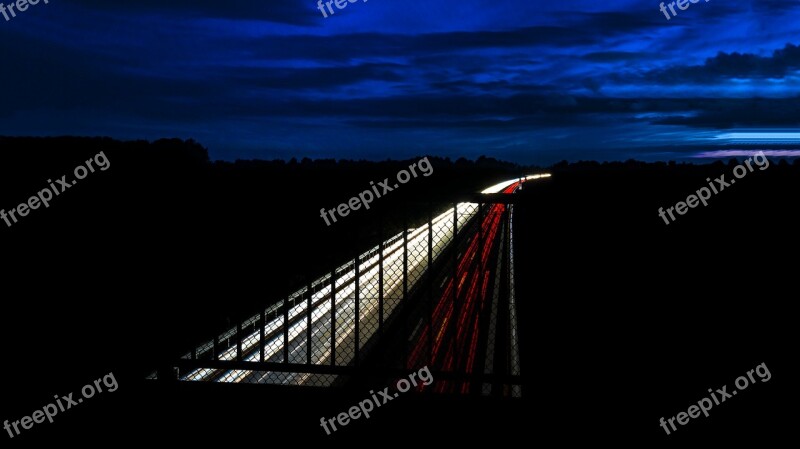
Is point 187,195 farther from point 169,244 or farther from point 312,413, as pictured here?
point 312,413

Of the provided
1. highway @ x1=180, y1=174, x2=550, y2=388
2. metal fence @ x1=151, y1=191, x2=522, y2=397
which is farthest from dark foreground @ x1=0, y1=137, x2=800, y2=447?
highway @ x1=180, y1=174, x2=550, y2=388

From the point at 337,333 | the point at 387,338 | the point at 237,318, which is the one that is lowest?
the point at 387,338

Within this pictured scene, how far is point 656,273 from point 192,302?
11984 millimetres

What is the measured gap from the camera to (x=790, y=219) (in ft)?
46.2

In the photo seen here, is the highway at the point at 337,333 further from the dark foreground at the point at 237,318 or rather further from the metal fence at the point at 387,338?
the dark foreground at the point at 237,318

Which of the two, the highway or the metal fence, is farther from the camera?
the highway

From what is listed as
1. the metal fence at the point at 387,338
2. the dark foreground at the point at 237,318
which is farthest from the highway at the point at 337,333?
the dark foreground at the point at 237,318

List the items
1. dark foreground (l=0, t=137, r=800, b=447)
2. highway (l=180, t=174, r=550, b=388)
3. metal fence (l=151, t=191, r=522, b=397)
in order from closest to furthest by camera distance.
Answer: dark foreground (l=0, t=137, r=800, b=447) → metal fence (l=151, t=191, r=522, b=397) → highway (l=180, t=174, r=550, b=388)

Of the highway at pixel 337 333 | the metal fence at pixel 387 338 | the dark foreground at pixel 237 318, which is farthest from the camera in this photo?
the highway at pixel 337 333

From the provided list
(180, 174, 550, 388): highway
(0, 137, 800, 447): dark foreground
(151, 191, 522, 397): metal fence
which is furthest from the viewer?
(180, 174, 550, 388): highway

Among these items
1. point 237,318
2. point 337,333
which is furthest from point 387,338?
point 237,318

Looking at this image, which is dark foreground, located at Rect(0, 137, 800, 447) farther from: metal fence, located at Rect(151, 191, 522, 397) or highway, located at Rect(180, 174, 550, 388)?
highway, located at Rect(180, 174, 550, 388)

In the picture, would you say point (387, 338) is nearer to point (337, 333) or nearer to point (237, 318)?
point (337, 333)

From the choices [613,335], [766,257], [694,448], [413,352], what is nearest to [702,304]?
[613,335]
